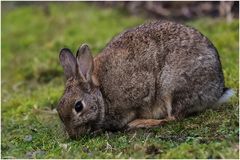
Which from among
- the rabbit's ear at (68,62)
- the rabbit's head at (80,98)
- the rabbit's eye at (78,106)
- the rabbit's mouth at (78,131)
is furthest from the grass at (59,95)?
the rabbit's ear at (68,62)

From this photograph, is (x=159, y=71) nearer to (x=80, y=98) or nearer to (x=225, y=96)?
(x=225, y=96)

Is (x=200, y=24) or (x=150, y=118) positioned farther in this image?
(x=200, y=24)

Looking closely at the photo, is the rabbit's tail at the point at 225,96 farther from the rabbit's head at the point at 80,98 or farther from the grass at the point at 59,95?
the rabbit's head at the point at 80,98

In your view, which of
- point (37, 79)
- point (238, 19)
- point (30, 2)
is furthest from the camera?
point (30, 2)

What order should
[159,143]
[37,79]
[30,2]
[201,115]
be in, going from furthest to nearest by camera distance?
[30,2]
[37,79]
[201,115]
[159,143]

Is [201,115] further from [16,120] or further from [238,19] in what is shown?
[238,19]

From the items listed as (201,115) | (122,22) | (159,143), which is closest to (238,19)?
(122,22)

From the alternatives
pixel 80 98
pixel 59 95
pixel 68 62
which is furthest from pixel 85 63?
pixel 59 95
